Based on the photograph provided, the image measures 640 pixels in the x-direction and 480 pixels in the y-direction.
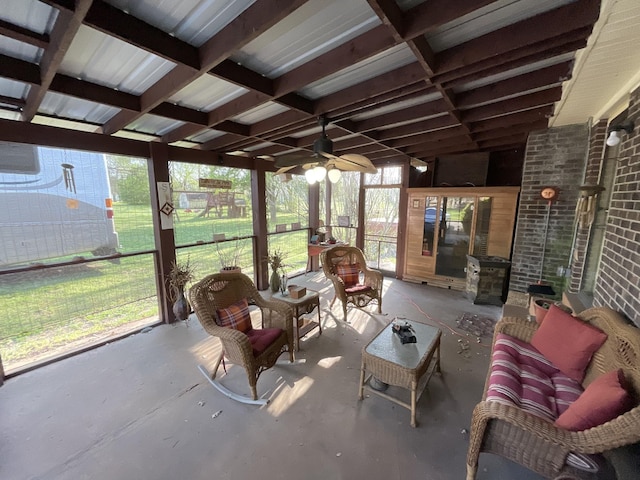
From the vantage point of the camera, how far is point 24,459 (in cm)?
167

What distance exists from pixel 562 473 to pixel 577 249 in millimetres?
2935

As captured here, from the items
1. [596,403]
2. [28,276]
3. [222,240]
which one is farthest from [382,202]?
[28,276]

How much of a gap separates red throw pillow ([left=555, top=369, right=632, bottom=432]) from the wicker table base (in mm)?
777

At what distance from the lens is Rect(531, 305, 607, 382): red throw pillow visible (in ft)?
5.71

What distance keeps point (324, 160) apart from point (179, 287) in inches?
102

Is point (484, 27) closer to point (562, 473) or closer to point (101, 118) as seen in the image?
point (562, 473)

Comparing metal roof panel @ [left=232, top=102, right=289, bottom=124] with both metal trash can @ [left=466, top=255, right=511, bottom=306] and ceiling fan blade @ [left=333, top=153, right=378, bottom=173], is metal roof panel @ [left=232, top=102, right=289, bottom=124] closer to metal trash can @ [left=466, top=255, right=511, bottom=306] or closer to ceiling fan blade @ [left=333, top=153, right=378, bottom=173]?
ceiling fan blade @ [left=333, top=153, right=378, bottom=173]

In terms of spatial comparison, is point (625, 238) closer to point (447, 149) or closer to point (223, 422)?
point (447, 149)

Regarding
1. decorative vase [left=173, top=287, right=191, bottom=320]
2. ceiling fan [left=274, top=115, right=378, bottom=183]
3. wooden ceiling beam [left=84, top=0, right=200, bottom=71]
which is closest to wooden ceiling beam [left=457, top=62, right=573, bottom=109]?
ceiling fan [left=274, top=115, right=378, bottom=183]

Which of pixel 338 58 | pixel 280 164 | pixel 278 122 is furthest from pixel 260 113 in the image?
pixel 338 58

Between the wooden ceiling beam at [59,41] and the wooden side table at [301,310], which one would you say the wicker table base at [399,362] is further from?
the wooden ceiling beam at [59,41]

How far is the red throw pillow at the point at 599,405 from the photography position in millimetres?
1217

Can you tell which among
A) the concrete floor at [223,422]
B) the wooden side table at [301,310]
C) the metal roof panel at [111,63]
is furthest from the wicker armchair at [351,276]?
the metal roof panel at [111,63]

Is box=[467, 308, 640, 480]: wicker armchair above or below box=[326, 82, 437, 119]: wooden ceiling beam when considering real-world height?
below
